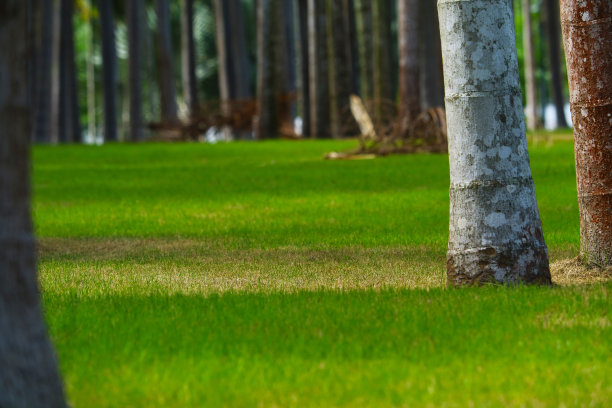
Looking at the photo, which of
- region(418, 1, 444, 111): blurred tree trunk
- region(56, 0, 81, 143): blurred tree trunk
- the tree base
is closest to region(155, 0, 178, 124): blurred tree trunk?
region(56, 0, 81, 143): blurred tree trunk

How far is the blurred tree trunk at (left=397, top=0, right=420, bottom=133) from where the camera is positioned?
1039 inches

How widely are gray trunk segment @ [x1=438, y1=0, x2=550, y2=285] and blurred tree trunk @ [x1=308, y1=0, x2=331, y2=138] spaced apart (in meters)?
29.8

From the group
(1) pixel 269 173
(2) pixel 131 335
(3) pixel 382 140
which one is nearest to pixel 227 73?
(3) pixel 382 140

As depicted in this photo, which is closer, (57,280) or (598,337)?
(598,337)

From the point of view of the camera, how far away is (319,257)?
923 cm

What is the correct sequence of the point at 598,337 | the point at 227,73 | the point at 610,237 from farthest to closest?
the point at 227,73 → the point at 610,237 → the point at 598,337

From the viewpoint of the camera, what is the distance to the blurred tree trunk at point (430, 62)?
36.1 metres

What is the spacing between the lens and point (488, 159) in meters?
7.23

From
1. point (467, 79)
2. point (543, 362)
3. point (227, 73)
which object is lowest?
point (543, 362)

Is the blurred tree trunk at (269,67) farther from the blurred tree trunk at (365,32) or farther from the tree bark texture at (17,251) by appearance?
the tree bark texture at (17,251)

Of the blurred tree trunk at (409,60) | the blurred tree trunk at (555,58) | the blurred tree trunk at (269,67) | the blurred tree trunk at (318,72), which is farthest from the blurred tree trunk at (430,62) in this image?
the blurred tree trunk at (555,58)

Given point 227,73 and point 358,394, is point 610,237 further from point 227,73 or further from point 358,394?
point 227,73

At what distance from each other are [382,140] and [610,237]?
1727 cm

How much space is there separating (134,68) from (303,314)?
1534 inches
